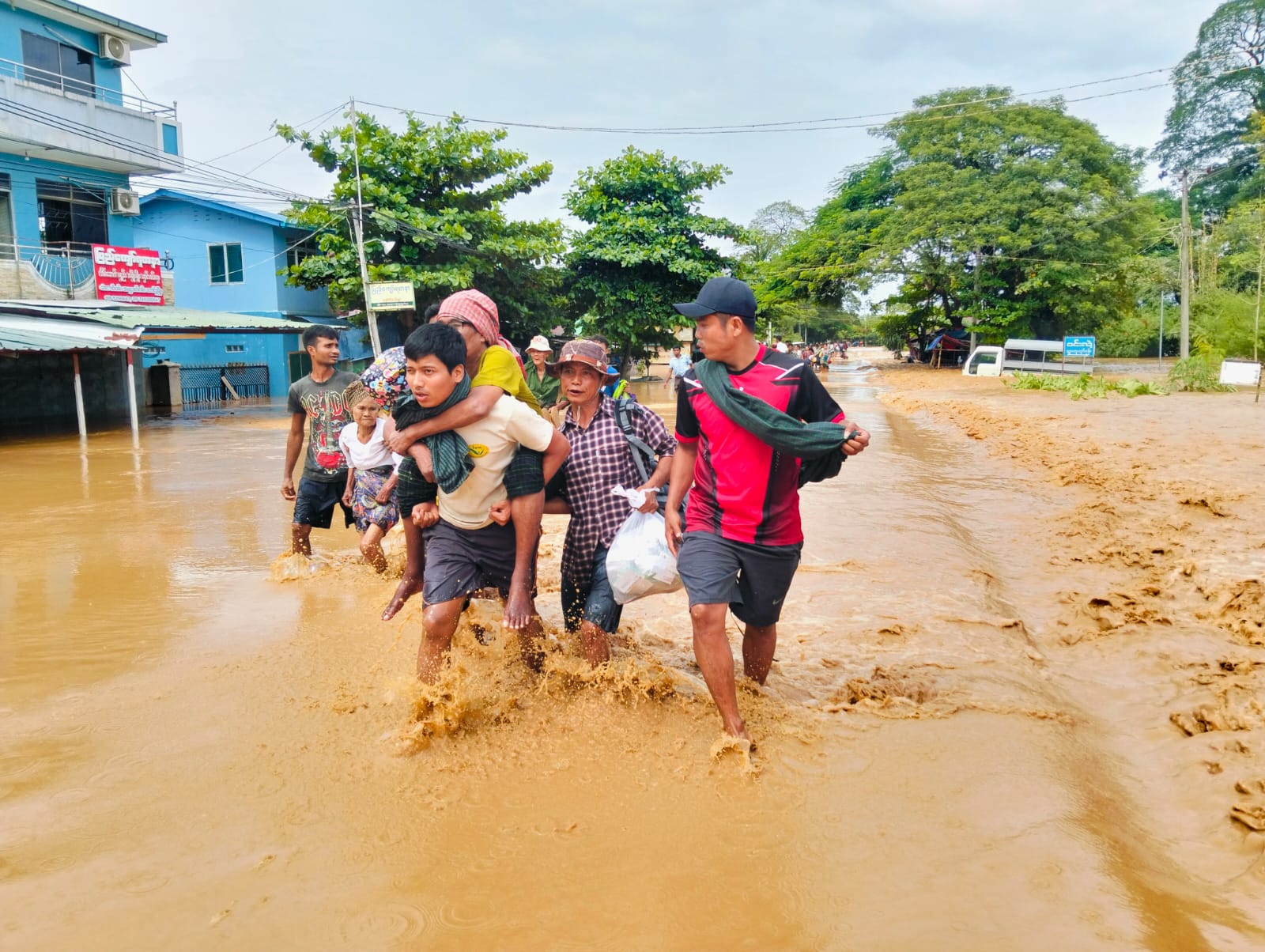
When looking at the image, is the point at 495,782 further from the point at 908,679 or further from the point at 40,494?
the point at 40,494

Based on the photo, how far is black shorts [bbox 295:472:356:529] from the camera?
A: 645 cm

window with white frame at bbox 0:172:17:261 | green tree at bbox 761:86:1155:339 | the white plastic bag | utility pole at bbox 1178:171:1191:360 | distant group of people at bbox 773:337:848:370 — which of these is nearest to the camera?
the white plastic bag

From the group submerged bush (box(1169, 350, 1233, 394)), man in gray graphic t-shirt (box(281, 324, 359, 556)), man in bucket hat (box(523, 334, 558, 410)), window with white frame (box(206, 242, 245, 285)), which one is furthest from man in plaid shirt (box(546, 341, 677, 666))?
window with white frame (box(206, 242, 245, 285))

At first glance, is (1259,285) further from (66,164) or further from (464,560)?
(66,164)

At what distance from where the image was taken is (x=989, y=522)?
9188 mm

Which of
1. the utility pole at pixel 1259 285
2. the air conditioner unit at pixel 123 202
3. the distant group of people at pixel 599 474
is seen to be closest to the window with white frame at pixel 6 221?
the air conditioner unit at pixel 123 202

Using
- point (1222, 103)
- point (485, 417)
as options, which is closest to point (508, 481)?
point (485, 417)

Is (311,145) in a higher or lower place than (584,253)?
higher

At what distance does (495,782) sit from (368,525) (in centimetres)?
314

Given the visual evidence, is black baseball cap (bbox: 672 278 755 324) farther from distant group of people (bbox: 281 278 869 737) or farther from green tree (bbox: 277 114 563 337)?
green tree (bbox: 277 114 563 337)

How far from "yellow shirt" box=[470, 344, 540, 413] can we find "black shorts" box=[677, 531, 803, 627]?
0.91 m

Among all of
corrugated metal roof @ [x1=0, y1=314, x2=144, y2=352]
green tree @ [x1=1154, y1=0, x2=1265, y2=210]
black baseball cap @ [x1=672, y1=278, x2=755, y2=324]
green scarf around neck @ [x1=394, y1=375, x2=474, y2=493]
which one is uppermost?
green tree @ [x1=1154, y1=0, x2=1265, y2=210]

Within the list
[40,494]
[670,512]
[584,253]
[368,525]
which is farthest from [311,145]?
[670,512]

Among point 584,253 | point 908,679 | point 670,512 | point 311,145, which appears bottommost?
point 908,679
